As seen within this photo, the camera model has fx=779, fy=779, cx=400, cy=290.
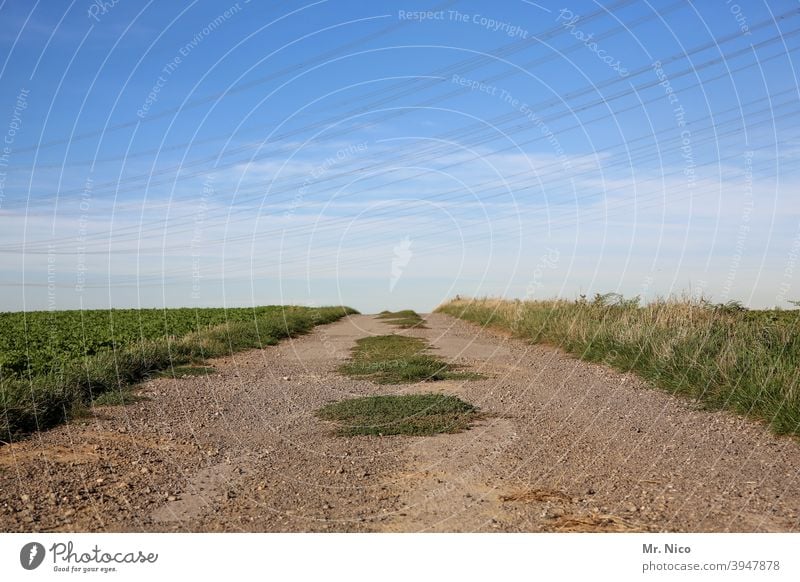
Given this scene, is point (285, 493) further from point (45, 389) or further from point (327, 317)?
point (327, 317)

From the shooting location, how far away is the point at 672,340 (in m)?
12.4

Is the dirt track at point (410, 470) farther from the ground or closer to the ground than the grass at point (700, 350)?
closer to the ground

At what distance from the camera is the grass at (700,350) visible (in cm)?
888

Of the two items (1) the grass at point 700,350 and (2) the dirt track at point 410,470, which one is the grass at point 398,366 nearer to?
(2) the dirt track at point 410,470

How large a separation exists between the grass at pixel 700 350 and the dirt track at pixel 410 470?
0.40 meters

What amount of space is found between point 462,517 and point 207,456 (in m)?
3.27

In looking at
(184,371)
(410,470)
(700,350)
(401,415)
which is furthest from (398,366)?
(410,470)

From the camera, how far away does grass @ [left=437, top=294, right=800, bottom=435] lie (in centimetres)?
888

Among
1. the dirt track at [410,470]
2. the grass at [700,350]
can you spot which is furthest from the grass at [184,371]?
the grass at [700,350]

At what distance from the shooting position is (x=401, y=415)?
9188 mm

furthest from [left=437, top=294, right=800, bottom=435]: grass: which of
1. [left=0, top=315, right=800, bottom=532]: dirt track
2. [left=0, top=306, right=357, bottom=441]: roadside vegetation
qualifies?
[left=0, top=306, right=357, bottom=441]: roadside vegetation

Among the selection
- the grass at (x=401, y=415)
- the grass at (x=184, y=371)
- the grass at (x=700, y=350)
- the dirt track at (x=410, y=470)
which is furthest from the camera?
the grass at (x=184, y=371)

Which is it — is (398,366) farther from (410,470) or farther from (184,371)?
(410,470)

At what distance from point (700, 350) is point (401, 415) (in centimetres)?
519
